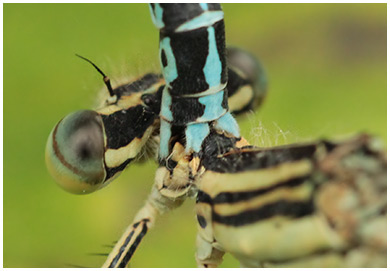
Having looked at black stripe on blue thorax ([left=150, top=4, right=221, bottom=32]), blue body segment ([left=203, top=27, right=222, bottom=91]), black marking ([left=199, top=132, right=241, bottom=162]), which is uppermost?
black stripe on blue thorax ([left=150, top=4, right=221, bottom=32])

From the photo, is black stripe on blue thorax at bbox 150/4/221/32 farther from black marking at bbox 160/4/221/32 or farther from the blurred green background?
the blurred green background

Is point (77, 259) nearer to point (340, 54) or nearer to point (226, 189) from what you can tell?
point (226, 189)

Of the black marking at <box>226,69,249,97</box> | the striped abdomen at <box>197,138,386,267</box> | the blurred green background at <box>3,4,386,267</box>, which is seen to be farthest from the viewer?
the blurred green background at <box>3,4,386,267</box>

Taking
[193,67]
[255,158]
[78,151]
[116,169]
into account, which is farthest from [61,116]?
[255,158]

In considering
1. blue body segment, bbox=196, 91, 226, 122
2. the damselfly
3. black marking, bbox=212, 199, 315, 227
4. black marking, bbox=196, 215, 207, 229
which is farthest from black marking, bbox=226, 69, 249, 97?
black marking, bbox=212, 199, 315, 227

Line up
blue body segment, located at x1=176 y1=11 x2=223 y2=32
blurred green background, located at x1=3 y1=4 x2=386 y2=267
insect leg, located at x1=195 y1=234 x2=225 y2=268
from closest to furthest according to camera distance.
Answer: blue body segment, located at x1=176 y1=11 x2=223 y2=32 → insect leg, located at x1=195 y1=234 x2=225 y2=268 → blurred green background, located at x1=3 y1=4 x2=386 y2=267

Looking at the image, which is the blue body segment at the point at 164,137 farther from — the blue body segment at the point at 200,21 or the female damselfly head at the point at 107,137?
the blue body segment at the point at 200,21

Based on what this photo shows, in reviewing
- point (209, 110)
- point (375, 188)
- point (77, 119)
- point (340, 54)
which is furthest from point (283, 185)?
point (340, 54)
